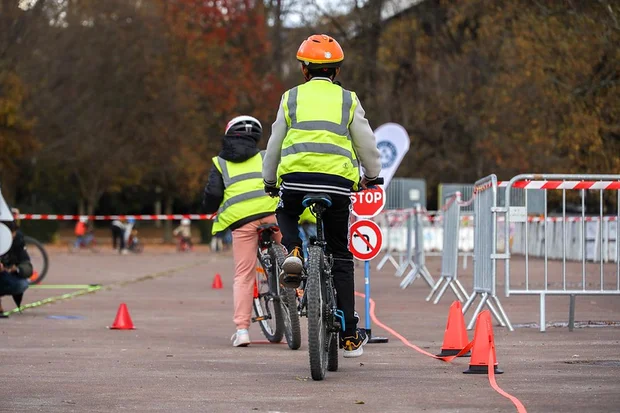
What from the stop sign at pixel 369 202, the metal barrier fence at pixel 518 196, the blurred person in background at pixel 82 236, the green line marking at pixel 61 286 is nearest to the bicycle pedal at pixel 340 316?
the stop sign at pixel 369 202

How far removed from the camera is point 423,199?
43.5 meters

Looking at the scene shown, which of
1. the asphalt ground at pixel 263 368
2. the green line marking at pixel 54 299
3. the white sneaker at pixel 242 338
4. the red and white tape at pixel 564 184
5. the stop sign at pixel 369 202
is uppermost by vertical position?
the red and white tape at pixel 564 184

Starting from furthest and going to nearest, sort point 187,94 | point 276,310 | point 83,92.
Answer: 1. point 187,94
2. point 83,92
3. point 276,310

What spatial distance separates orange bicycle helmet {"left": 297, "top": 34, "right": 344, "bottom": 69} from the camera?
347 inches

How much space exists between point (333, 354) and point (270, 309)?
8.54 ft

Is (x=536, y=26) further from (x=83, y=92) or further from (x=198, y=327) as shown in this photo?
(x=83, y=92)

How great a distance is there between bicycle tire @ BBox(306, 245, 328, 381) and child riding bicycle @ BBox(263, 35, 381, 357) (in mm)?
165

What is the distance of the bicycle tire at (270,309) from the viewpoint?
36.7 feet

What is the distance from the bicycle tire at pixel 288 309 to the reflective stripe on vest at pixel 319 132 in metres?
2.06

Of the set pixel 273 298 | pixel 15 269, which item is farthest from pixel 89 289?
pixel 273 298

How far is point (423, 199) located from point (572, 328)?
1219 inches

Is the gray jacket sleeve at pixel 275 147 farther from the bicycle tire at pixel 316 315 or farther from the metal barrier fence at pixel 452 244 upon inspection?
the metal barrier fence at pixel 452 244

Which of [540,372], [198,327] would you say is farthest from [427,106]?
[540,372]

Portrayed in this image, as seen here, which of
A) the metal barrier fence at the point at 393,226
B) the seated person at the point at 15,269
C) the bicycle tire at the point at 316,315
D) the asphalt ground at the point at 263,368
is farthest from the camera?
the metal barrier fence at the point at 393,226
